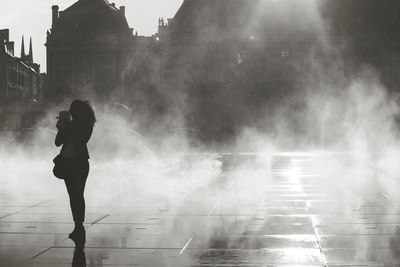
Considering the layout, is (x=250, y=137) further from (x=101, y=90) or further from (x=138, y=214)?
(x=138, y=214)

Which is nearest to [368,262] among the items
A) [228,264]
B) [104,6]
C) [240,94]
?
[228,264]

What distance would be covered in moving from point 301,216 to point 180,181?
735cm

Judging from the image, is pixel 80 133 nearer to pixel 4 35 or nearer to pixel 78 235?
pixel 78 235

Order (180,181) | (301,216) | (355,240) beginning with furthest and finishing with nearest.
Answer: (180,181)
(301,216)
(355,240)

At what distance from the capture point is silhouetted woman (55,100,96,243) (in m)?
9.26

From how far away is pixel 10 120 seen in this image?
6481 centimetres

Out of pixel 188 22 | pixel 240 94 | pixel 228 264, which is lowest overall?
pixel 228 264

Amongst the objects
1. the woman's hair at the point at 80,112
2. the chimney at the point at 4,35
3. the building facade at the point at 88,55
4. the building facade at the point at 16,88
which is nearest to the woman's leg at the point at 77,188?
the woman's hair at the point at 80,112

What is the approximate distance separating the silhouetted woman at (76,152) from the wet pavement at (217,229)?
40cm

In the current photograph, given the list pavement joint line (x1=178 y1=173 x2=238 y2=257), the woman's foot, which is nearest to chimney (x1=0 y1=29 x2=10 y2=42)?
pavement joint line (x1=178 y1=173 x2=238 y2=257)

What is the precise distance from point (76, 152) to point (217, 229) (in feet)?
6.42

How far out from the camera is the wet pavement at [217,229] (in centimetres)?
797

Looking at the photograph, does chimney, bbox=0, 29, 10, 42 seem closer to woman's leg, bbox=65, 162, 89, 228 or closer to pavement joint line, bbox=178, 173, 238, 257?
pavement joint line, bbox=178, 173, 238, 257

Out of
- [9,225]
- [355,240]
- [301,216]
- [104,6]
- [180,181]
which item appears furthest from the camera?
[104,6]
